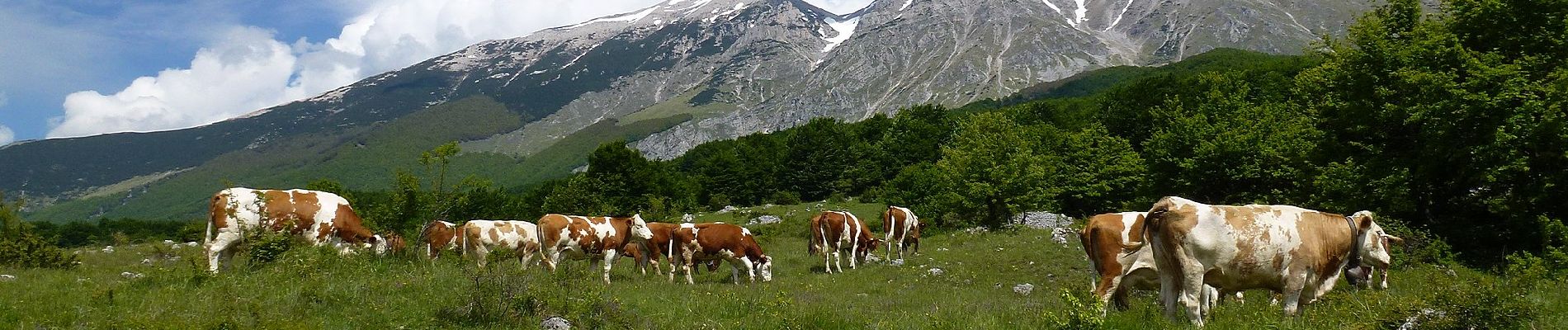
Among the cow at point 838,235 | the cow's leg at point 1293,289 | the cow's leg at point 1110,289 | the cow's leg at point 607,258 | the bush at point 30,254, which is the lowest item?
the cow at point 838,235

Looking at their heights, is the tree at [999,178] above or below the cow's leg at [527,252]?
below

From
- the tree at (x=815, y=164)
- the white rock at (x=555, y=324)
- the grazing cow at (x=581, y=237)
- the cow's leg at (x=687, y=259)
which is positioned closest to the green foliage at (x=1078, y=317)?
the white rock at (x=555, y=324)

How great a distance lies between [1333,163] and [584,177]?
5555 cm

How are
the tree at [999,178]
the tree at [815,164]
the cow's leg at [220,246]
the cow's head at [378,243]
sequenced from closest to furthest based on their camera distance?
the cow's leg at [220,246] < the cow's head at [378,243] < the tree at [999,178] < the tree at [815,164]

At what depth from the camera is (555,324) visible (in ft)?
29.4

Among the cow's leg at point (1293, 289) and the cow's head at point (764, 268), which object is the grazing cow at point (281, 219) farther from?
the cow's leg at point (1293, 289)

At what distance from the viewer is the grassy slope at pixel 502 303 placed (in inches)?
324

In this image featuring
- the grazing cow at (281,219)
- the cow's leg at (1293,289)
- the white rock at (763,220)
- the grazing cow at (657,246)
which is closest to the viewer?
the cow's leg at (1293,289)

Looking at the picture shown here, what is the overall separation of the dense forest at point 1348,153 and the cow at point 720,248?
527 cm

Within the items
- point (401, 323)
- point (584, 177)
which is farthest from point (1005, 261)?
point (584, 177)

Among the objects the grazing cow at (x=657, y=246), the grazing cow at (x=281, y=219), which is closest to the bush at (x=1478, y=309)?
the grazing cow at (x=657, y=246)

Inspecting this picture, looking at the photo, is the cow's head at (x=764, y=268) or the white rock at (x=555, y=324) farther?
the cow's head at (x=764, y=268)

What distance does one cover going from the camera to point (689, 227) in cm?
1955

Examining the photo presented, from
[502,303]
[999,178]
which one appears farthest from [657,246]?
[999,178]
